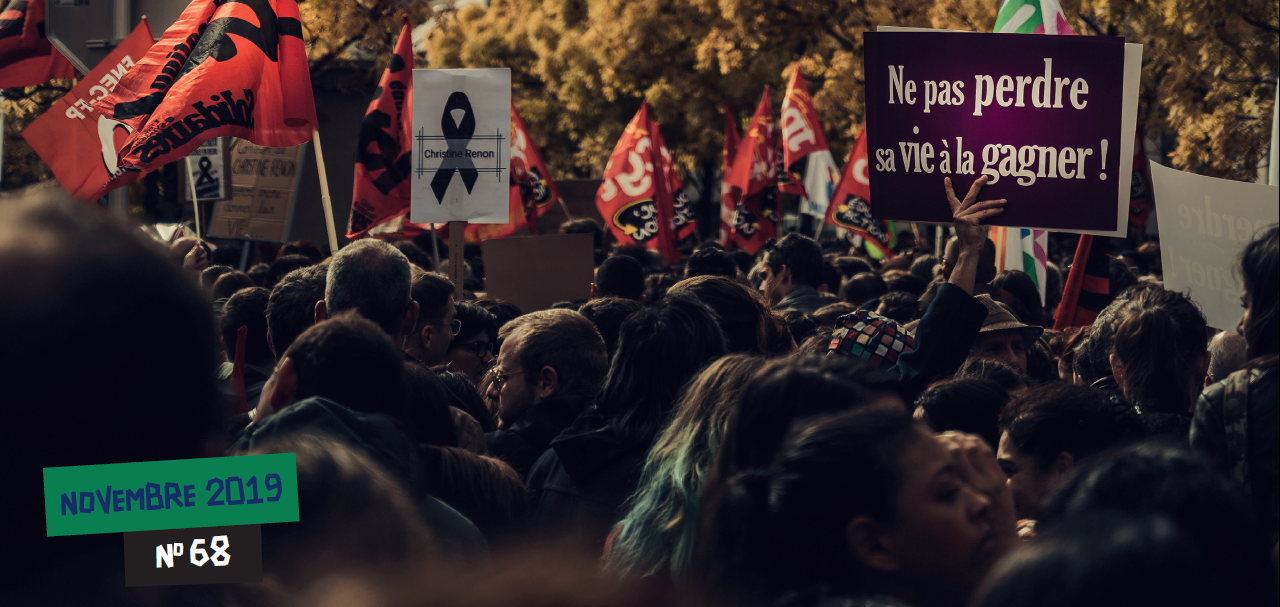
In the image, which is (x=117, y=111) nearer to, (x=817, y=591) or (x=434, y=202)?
(x=434, y=202)

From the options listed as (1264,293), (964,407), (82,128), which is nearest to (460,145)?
(82,128)

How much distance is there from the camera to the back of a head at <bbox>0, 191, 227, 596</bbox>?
2.33 feet

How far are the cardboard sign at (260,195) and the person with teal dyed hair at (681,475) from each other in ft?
27.2

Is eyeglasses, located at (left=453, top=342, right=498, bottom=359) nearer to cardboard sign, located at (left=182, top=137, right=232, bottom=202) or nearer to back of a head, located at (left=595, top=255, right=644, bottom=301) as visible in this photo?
back of a head, located at (left=595, top=255, right=644, bottom=301)

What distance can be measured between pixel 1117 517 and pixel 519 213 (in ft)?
31.6

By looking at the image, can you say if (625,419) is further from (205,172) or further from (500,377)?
(205,172)

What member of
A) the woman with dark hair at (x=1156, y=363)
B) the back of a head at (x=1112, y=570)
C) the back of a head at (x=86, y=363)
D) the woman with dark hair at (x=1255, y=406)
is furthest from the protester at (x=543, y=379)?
the back of a head at (x=86, y=363)

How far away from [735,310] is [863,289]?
12.3 feet

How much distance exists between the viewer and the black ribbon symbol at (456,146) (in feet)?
23.4

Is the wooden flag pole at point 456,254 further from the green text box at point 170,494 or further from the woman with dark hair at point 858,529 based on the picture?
the green text box at point 170,494

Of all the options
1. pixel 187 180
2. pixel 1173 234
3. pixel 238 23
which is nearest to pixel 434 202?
pixel 238 23

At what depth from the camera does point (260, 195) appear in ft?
34.8

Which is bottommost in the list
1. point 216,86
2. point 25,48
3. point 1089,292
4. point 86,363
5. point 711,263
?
point 1089,292

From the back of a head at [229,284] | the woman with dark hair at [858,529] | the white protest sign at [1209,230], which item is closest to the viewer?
the woman with dark hair at [858,529]
